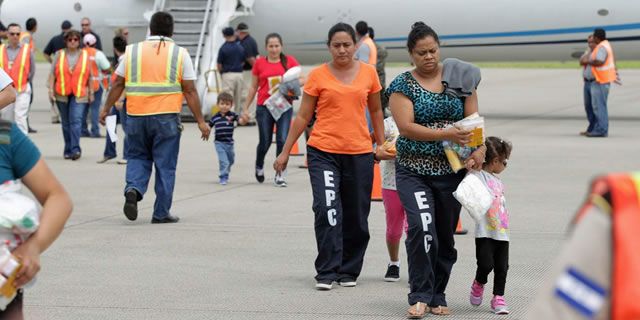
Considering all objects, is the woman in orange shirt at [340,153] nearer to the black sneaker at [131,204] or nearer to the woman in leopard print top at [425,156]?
the woman in leopard print top at [425,156]

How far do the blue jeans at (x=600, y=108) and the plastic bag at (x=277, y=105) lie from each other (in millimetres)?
6880

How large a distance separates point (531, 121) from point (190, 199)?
11.1 m

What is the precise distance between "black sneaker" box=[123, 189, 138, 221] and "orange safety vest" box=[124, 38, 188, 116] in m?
0.64

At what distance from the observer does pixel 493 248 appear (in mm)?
6723

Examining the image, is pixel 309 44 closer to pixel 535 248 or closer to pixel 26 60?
pixel 26 60

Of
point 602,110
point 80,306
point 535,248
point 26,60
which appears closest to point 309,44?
point 602,110

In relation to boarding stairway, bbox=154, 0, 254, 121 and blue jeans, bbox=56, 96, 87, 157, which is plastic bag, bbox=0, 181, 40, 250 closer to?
blue jeans, bbox=56, 96, 87, 157

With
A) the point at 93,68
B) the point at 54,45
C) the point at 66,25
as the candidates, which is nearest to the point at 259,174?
the point at 93,68

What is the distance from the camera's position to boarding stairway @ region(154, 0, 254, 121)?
71.2ft

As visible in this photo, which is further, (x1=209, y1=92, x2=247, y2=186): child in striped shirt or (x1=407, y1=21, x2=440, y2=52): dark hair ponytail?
(x1=209, y1=92, x2=247, y2=186): child in striped shirt

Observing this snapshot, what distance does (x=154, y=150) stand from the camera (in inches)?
397

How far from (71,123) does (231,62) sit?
4.67 meters

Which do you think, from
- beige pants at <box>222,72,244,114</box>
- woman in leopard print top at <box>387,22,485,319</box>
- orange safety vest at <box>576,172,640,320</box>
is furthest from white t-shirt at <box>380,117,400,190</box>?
beige pants at <box>222,72,244,114</box>

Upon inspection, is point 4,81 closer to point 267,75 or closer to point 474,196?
point 474,196
